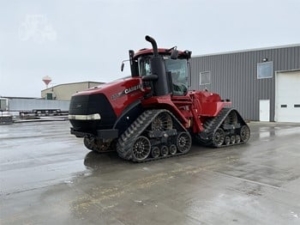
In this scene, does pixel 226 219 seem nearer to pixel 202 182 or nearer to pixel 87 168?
pixel 202 182

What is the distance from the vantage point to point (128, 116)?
7.21 meters

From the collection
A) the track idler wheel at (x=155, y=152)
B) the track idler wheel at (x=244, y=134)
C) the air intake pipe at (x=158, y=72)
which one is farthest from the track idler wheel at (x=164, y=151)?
the track idler wheel at (x=244, y=134)

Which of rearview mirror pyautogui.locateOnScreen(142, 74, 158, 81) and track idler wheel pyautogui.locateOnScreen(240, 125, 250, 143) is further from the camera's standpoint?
track idler wheel pyautogui.locateOnScreen(240, 125, 250, 143)

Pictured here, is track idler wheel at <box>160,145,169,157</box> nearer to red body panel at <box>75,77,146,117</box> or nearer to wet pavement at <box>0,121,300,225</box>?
wet pavement at <box>0,121,300,225</box>

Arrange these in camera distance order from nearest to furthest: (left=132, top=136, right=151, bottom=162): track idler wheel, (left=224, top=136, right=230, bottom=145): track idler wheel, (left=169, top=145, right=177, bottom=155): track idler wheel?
(left=132, top=136, right=151, bottom=162): track idler wheel < (left=169, top=145, right=177, bottom=155): track idler wheel < (left=224, top=136, right=230, bottom=145): track idler wheel

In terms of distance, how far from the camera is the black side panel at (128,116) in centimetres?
699

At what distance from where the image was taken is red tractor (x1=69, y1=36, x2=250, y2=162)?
6.71 m

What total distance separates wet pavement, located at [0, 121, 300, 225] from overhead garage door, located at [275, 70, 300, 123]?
45.0 ft

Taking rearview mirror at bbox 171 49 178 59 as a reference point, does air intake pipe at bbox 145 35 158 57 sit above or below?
above

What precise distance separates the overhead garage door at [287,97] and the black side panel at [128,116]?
16.0m

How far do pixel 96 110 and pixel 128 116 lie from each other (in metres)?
0.92

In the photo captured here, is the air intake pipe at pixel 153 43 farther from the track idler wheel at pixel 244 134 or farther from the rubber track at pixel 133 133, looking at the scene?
the track idler wheel at pixel 244 134

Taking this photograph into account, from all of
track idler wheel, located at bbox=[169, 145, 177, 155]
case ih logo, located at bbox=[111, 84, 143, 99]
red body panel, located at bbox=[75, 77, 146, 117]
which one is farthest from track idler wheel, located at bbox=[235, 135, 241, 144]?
case ih logo, located at bbox=[111, 84, 143, 99]

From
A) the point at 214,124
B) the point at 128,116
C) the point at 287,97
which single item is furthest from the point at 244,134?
the point at 287,97
